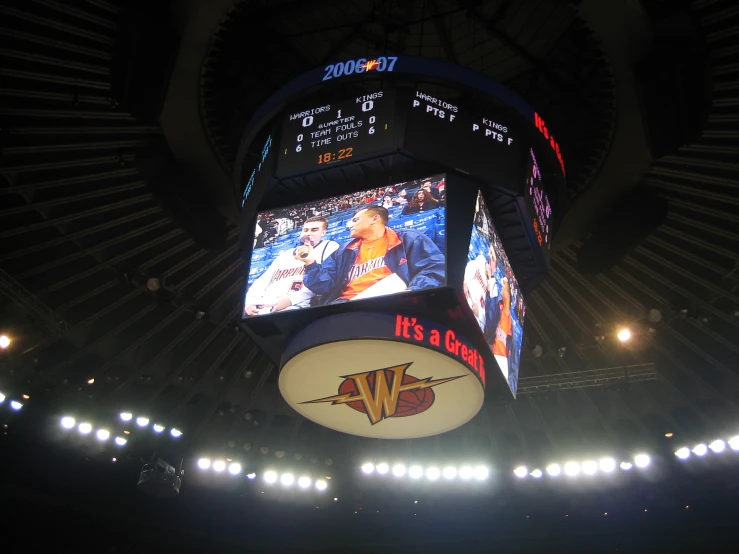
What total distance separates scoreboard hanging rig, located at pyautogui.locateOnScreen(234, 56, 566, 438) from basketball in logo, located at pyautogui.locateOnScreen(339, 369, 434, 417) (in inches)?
1.1

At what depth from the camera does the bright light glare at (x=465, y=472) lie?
1867cm

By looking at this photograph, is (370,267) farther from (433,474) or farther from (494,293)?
(433,474)

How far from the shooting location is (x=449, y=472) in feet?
61.8

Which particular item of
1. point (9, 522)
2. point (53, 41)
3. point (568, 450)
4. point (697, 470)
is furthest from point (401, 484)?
point (53, 41)

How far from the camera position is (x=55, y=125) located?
11219 millimetres

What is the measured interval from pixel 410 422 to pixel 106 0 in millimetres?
8210

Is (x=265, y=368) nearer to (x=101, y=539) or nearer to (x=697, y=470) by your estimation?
(x=101, y=539)

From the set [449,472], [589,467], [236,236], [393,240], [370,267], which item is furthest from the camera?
[449,472]

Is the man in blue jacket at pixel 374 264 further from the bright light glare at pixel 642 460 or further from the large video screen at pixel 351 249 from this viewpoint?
the bright light glare at pixel 642 460

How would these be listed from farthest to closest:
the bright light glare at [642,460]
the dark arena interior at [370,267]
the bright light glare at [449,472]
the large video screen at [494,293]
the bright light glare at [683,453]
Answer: the bright light glare at [449,472] < the bright light glare at [642,460] < the bright light glare at [683,453] < the dark arena interior at [370,267] < the large video screen at [494,293]

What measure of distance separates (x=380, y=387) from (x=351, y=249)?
7.49ft

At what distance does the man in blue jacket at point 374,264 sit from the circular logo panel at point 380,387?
2.66 ft

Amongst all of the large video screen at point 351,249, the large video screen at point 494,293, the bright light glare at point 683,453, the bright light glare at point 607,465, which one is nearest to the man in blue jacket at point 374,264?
the large video screen at point 351,249

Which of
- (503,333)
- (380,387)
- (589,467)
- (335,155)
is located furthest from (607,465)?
(335,155)
